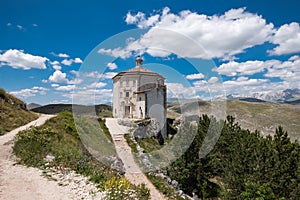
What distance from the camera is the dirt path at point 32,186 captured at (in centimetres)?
807

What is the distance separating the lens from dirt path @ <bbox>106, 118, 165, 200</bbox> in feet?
41.0

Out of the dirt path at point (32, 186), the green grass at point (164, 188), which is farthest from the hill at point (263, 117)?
the dirt path at point (32, 186)

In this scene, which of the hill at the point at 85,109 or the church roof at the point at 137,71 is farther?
the church roof at the point at 137,71

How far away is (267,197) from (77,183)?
31.3ft

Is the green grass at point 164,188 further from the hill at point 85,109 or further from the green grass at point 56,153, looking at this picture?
the hill at point 85,109

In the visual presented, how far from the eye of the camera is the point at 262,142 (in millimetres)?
15453

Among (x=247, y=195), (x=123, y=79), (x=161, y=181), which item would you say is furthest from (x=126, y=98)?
(x=247, y=195)

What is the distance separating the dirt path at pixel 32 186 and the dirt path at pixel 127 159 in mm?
3876

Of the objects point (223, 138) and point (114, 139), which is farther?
point (223, 138)

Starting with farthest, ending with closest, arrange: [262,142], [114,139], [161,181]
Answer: [114,139]
[262,142]
[161,181]

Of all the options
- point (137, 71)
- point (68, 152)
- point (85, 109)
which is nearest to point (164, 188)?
point (68, 152)

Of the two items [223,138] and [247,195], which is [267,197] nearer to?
[247,195]

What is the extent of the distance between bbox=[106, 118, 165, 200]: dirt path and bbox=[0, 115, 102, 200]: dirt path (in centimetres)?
388

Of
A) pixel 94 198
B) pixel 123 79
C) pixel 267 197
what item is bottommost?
pixel 267 197
